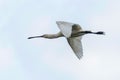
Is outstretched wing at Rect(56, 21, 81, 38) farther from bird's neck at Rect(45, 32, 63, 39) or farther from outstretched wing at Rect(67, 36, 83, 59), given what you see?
bird's neck at Rect(45, 32, 63, 39)

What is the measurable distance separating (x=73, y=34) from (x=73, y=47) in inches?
38.3

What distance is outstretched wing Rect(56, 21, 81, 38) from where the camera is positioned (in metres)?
37.5

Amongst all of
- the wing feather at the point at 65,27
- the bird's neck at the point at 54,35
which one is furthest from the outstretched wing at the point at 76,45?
the wing feather at the point at 65,27

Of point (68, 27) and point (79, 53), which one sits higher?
point (68, 27)

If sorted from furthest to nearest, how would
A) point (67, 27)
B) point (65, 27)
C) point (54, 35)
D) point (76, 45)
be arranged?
1. point (54, 35)
2. point (76, 45)
3. point (67, 27)
4. point (65, 27)

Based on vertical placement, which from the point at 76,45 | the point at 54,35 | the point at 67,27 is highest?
the point at 67,27

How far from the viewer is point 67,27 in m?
39.6

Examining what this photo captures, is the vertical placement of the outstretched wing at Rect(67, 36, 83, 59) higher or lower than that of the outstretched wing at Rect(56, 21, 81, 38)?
lower

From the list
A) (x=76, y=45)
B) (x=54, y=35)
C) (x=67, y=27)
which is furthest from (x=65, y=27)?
(x=54, y=35)

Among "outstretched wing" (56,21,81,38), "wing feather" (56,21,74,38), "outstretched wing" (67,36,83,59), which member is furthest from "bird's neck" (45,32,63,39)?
"wing feather" (56,21,74,38)

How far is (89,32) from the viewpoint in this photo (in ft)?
140

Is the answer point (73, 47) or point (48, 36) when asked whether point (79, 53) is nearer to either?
point (73, 47)

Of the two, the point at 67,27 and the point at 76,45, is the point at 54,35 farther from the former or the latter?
the point at 67,27

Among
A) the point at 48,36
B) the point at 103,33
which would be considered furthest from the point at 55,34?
the point at 103,33
